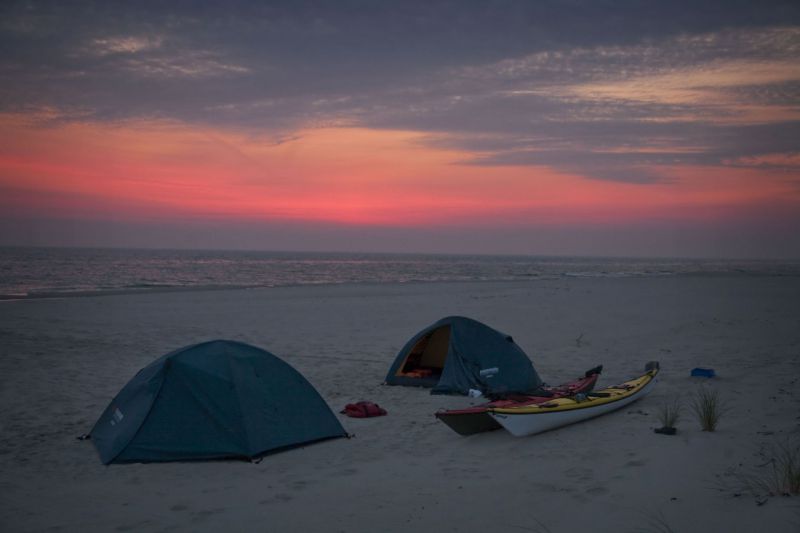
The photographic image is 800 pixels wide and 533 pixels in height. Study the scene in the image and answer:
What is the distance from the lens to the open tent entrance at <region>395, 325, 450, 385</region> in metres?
12.6

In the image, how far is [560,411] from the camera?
832 cm

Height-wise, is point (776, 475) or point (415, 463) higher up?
point (776, 475)

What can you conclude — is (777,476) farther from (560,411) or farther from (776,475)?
(560,411)

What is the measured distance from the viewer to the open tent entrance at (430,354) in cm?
1255

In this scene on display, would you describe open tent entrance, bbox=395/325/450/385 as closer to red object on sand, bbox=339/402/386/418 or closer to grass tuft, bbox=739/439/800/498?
red object on sand, bbox=339/402/386/418

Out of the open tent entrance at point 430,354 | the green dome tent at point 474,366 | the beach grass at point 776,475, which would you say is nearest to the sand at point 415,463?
the beach grass at point 776,475

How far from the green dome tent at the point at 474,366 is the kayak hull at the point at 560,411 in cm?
198

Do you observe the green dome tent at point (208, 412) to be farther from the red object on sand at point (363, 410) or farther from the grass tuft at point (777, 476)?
the grass tuft at point (777, 476)

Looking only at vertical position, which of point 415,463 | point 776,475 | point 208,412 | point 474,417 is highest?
point 776,475

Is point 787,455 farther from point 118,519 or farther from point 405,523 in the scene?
point 118,519

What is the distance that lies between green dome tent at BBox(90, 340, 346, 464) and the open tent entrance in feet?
14.3

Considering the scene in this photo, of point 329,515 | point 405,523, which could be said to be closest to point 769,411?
point 405,523

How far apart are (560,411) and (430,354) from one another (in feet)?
15.7

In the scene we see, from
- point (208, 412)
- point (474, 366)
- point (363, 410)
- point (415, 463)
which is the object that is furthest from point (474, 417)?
point (208, 412)
